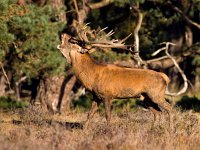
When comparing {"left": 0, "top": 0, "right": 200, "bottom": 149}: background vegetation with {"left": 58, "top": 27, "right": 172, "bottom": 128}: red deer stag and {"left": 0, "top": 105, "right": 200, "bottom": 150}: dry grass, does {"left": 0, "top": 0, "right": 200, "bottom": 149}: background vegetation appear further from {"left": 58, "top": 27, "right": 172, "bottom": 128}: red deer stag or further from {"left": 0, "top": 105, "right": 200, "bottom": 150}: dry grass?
{"left": 58, "top": 27, "right": 172, "bottom": 128}: red deer stag

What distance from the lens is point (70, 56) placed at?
11.8 m

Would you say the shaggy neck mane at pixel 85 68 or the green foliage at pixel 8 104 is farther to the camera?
the green foliage at pixel 8 104

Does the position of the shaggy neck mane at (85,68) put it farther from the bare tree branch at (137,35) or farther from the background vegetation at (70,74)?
the bare tree branch at (137,35)

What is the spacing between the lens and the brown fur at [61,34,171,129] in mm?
11195

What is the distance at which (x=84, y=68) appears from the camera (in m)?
11.5

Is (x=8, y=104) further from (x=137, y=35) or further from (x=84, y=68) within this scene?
(x=84, y=68)

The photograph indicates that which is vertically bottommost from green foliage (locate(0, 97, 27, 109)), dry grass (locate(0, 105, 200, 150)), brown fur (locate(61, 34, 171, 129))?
green foliage (locate(0, 97, 27, 109))

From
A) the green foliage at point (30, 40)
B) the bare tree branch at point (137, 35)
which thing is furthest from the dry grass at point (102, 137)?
the bare tree branch at point (137, 35)

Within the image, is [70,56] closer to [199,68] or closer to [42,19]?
[42,19]

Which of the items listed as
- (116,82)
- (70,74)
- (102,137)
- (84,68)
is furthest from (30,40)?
(102,137)

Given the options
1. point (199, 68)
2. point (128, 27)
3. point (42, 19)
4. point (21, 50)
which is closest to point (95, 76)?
point (42, 19)

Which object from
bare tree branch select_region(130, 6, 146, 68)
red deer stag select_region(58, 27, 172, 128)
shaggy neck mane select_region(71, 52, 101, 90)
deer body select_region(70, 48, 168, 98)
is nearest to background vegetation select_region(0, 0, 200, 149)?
bare tree branch select_region(130, 6, 146, 68)

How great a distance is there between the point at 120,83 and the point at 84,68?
32.1 inches

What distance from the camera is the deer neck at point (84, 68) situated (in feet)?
37.2
